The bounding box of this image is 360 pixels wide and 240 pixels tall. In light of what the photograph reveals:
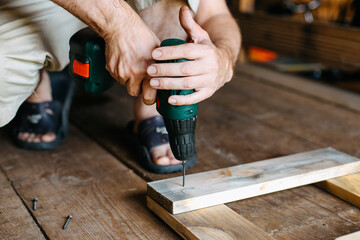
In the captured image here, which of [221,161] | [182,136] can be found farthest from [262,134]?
[182,136]

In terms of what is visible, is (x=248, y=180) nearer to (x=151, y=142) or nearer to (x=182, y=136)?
(x=182, y=136)

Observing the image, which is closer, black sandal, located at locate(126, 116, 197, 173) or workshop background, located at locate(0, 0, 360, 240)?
workshop background, located at locate(0, 0, 360, 240)

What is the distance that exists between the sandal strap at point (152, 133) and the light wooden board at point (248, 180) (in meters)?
0.27

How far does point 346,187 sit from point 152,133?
58 cm

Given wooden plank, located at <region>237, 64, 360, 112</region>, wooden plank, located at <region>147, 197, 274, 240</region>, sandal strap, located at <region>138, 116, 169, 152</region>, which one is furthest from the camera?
wooden plank, located at <region>237, 64, 360, 112</region>

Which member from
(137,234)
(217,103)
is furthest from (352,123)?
(137,234)

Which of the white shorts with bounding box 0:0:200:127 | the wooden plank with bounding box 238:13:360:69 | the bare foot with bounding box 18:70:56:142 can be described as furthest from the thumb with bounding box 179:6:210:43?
the wooden plank with bounding box 238:13:360:69

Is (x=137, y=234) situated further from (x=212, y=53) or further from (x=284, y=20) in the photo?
(x=284, y=20)

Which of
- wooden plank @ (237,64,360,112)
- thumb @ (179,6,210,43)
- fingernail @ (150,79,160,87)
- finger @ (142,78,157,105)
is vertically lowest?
wooden plank @ (237,64,360,112)

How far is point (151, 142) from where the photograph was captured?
4.24ft

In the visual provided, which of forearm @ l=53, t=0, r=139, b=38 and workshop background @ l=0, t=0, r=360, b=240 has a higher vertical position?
forearm @ l=53, t=0, r=139, b=38

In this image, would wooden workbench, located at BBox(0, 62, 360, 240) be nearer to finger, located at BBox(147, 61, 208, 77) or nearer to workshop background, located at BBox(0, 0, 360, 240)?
workshop background, located at BBox(0, 0, 360, 240)

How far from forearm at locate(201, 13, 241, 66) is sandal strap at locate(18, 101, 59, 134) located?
0.62 metres

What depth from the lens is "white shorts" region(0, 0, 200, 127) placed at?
1.16 meters
